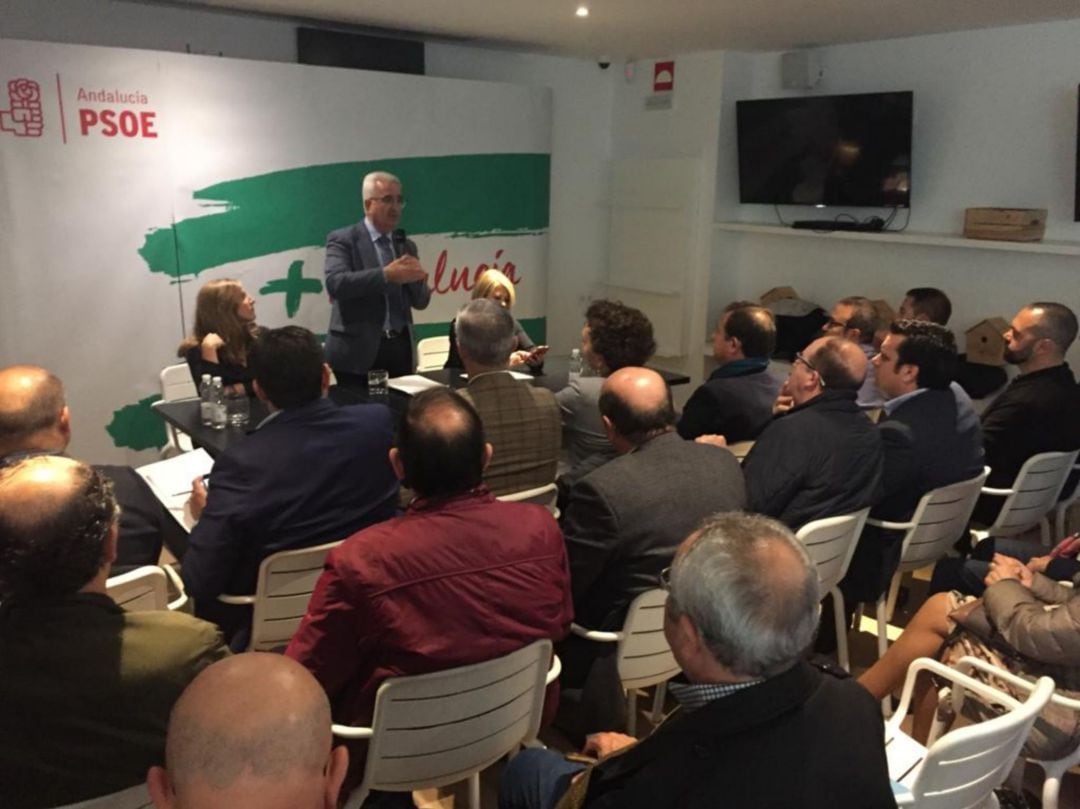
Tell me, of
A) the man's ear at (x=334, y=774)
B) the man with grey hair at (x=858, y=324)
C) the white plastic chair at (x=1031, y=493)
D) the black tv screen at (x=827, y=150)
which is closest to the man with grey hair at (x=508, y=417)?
the man's ear at (x=334, y=774)

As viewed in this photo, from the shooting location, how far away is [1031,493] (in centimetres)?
334

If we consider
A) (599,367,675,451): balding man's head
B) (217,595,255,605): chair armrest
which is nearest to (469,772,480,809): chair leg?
(217,595,255,605): chair armrest

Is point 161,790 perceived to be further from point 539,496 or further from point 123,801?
point 539,496

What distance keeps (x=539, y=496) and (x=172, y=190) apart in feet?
10.4

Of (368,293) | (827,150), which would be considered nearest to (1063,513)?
(827,150)

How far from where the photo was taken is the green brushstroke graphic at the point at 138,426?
4832 millimetres

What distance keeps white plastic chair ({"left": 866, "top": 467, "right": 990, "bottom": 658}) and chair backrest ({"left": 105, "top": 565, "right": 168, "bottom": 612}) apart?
2232 mm

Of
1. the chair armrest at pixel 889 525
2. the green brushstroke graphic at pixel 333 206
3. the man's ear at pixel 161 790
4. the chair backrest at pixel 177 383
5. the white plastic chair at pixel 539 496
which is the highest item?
the green brushstroke graphic at pixel 333 206

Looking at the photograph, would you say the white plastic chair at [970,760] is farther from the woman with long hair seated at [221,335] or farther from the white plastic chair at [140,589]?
the woman with long hair seated at [221,335]

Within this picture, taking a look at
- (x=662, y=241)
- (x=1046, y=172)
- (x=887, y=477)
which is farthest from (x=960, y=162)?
(x=887, y=477)

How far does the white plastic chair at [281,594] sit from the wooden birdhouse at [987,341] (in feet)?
13.6

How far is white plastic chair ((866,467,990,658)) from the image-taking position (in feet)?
9.74

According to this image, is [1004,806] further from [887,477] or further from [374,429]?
[374,429]

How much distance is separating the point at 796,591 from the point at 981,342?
4.32 m
